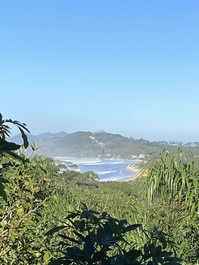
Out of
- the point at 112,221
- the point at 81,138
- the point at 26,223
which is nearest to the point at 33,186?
the point at 26,223

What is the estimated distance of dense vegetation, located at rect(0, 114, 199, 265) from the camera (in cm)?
78

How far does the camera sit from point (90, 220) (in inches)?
32.6

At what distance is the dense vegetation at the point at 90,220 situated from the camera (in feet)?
2.57

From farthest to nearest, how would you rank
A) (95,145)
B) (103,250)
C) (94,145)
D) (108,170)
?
(94,145), (95,145), (108,170), (103,250)

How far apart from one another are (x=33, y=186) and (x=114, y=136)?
146613 millimetres

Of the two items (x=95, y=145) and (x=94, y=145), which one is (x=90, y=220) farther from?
(x=94, y=145)

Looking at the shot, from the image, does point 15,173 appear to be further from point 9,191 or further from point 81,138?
point 81,138

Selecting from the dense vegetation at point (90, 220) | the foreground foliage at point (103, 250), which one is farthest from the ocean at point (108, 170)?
the foreground foliage at point (103, 250)

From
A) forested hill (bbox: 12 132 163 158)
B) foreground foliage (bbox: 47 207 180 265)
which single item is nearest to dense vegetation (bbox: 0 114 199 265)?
foreground foliage (bbox: 47 207 180 265)

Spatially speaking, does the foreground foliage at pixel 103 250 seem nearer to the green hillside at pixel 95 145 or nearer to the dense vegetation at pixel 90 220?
the dense vegetation at pixel 90 220

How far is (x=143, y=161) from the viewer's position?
12.7ft

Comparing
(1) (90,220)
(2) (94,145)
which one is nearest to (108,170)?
(2) (94,145)

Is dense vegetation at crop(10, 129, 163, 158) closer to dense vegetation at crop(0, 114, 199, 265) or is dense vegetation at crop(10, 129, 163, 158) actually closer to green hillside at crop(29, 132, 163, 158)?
green hillside at crop(29, 132, 163, 158)

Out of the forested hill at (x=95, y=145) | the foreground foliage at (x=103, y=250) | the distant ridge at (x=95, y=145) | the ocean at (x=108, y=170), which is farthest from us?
the forested hill at (x=95, y=145)
